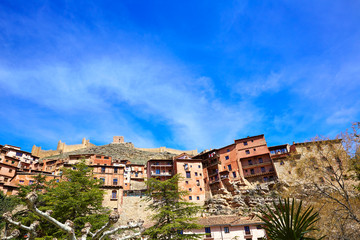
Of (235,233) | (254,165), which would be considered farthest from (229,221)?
(254,165)

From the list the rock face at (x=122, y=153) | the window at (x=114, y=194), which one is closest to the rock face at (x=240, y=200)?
the window at (x=114, y=194)

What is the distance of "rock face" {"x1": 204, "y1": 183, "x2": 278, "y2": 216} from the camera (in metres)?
45.0

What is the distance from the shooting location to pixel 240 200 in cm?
4712

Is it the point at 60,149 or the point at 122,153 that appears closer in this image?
the point at 122,153

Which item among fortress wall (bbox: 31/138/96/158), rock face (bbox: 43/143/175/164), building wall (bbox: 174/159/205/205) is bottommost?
building wall (bbox: 174/159/205/205)

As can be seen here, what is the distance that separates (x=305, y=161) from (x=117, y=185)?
3627cm

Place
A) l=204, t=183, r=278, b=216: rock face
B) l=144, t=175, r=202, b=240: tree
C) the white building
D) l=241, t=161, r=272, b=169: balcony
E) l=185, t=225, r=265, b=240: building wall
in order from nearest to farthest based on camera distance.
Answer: l=144, t=175, r=202, b=240: tree → l=185, t=225, r=265, b=240: building wall → the white building → l=204, t=183, r=278, b=216: rock face → l=241, t=161, r=272, b=169: balcony

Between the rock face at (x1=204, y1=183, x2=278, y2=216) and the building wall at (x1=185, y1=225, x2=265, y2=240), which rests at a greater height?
the rock face at (x1=204, y1=183, x2=278, y2=216)

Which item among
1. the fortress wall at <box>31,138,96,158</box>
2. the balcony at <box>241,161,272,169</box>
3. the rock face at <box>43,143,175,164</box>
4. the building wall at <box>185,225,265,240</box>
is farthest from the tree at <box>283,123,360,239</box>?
the fortress wall at <box>31,138,96,158</box>

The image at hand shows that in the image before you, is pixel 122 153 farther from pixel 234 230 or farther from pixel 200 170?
pixel 234 230

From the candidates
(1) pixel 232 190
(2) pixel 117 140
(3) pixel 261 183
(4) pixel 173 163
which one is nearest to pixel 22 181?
(4) pixel 173 163

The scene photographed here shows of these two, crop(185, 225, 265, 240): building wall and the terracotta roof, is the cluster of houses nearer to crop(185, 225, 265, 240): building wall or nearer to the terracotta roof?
the terracotta roof

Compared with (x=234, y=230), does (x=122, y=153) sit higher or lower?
higher

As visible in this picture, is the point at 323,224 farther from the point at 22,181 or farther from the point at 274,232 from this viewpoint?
the point at 22,181
